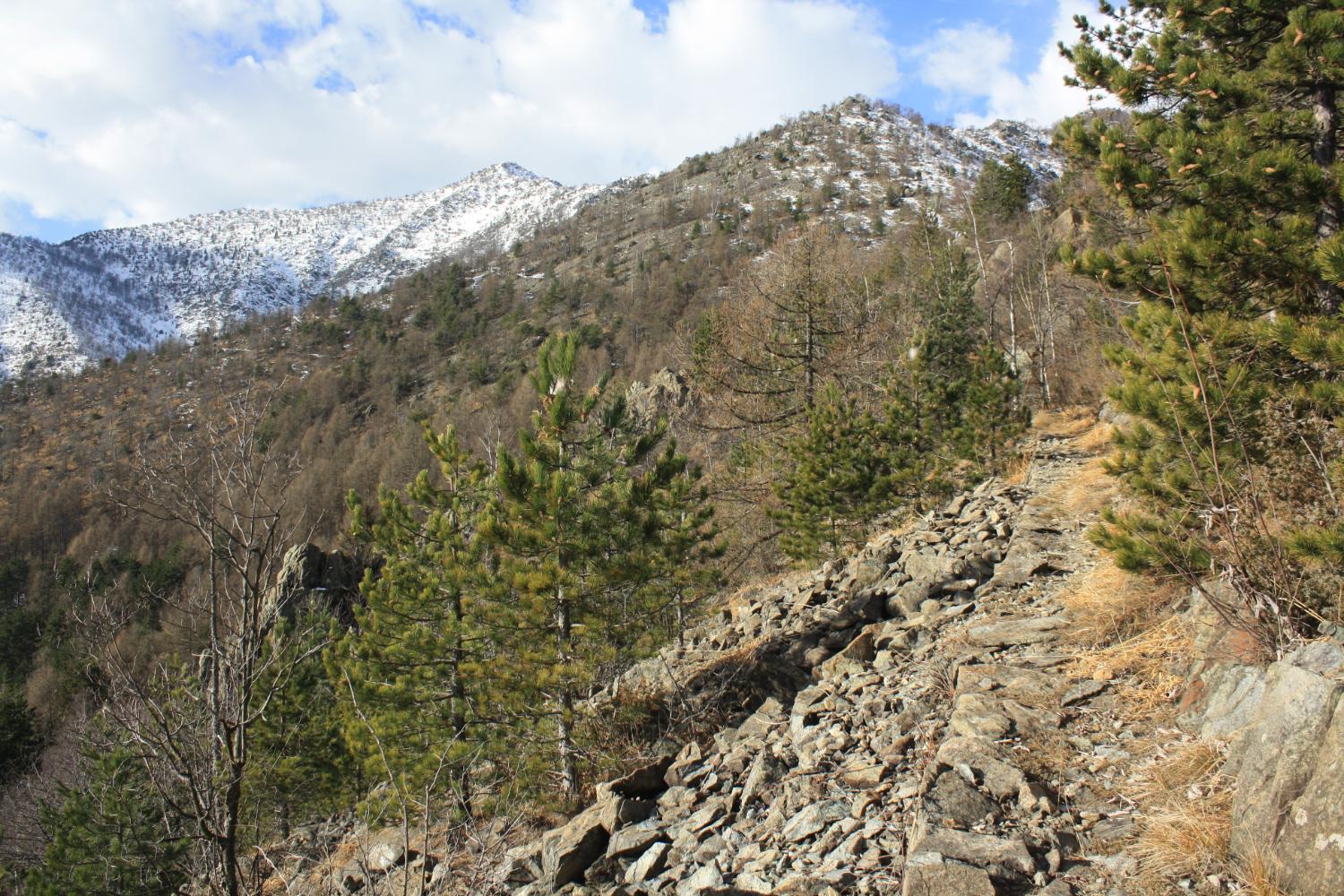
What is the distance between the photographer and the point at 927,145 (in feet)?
363

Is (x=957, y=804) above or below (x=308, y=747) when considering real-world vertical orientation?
above

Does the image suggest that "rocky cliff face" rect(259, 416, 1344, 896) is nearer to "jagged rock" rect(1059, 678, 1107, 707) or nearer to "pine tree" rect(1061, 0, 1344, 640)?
"jagged rock" rect(1059, 678, 1107, 707)

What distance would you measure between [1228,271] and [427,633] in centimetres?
852

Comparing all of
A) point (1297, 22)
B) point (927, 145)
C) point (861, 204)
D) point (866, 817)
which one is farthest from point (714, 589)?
point (927, 145)

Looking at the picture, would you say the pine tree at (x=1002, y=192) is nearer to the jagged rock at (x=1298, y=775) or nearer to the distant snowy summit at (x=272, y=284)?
the distant snowy summit at (x=272, y=284)

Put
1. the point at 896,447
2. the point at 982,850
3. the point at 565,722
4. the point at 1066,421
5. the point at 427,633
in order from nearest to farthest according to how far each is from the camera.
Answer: the point at 982,850 < the point at 565,722 < the point at 427,633 < the point at 896,447 < the point at 1066,421

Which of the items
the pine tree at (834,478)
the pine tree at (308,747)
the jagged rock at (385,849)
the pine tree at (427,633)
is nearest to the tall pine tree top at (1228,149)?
the pine tree at (427,633)

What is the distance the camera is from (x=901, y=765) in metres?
4.17

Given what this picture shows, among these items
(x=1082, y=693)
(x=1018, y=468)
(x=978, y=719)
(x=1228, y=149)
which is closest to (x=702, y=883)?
(x=978, y=719)

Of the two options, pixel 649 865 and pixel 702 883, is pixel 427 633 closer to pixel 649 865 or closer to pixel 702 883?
pixel 649 865

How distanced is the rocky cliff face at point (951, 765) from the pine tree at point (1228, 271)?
72cm

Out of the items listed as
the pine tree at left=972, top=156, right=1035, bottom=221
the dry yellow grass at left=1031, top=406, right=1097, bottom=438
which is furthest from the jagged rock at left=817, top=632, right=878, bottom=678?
the pine tree at left=972, top=156, right=1035, bottom=221

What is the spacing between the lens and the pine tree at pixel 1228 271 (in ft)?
12.6

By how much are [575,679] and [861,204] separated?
3505 inches
